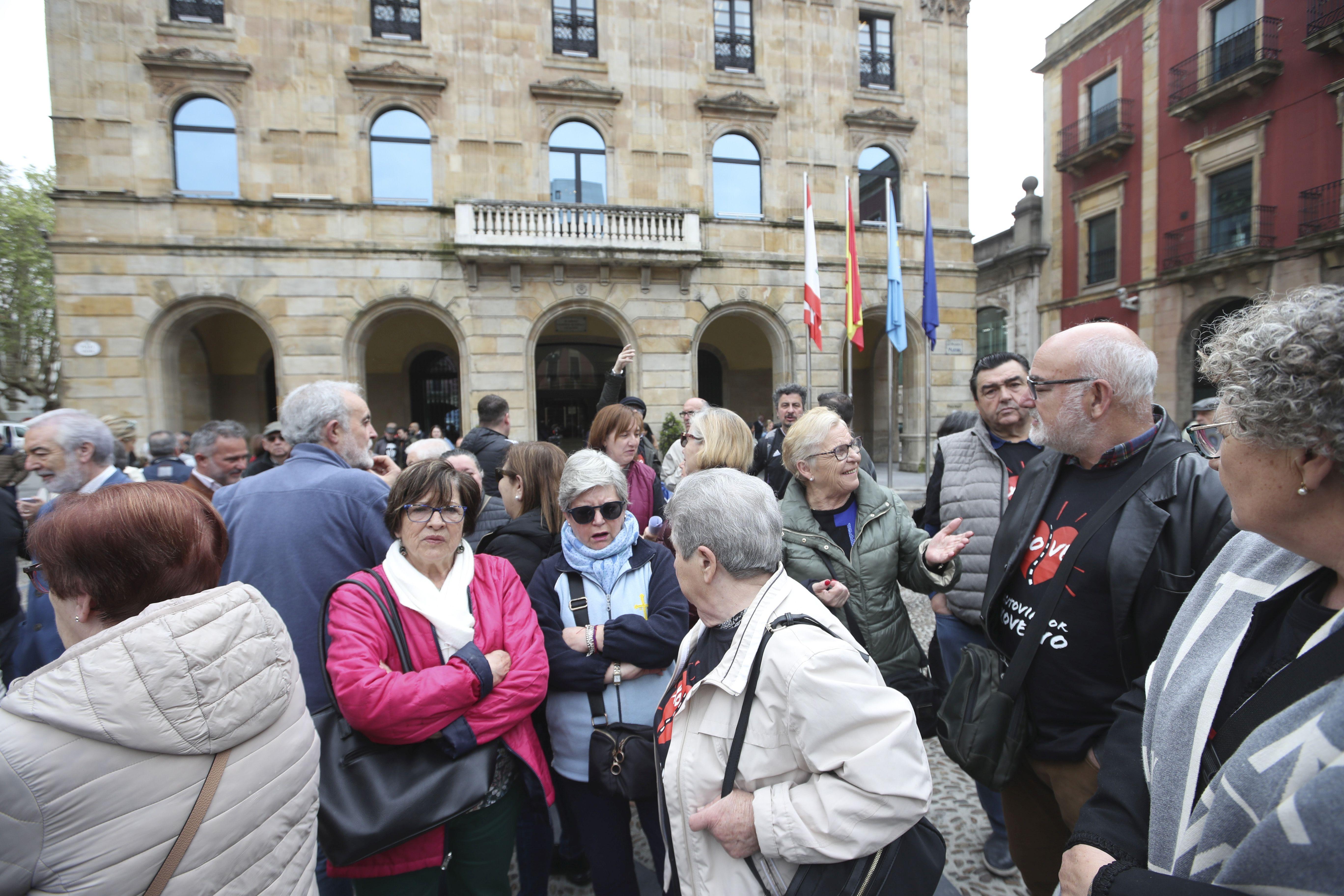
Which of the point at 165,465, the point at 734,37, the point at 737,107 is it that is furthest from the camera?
the point at 734,37

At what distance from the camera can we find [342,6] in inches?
486

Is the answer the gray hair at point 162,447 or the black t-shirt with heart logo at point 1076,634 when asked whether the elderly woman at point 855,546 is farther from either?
the gray hair at point 162,447

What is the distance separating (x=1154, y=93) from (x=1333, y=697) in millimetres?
22879

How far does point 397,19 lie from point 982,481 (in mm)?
15200

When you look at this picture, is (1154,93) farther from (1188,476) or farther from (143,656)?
(143,656)

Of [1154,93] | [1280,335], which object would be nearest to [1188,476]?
[1280,335]

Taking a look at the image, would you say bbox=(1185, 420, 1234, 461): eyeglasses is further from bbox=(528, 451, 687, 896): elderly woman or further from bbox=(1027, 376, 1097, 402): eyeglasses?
bbox=(528, 451, 687, 896): elderly woman

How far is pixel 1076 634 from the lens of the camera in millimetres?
1890

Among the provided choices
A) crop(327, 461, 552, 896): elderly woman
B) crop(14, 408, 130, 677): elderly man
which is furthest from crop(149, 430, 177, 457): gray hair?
crop(327, 461, 552, 896): elderly woman

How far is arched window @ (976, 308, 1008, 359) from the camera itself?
75.3 ft

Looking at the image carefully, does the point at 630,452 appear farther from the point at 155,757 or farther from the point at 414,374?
the point at 414,374

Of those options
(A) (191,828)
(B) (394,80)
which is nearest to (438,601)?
(A) (191,828)

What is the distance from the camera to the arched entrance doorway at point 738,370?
17.7 m

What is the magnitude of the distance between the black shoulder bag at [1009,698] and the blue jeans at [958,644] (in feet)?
3.17
